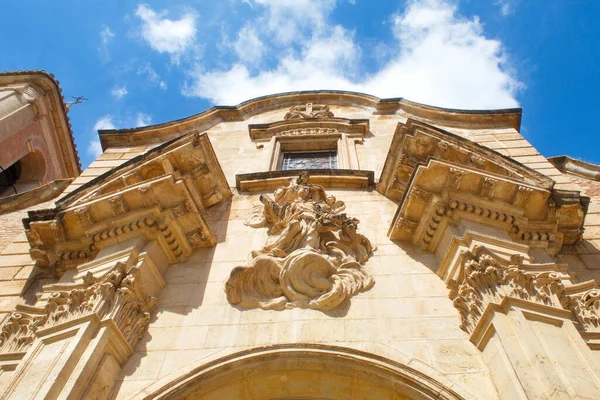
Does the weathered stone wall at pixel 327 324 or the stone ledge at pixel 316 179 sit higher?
the stone ledge at pixel 316 179

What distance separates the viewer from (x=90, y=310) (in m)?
5.90

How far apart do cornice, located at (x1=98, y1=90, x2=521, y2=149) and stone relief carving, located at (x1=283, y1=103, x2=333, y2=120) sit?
2.06 feet

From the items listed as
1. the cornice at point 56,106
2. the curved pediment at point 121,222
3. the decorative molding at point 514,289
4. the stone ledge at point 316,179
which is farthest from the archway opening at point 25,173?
the decorative molding at point 514,289

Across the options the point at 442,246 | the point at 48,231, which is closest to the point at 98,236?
the point at 48,231

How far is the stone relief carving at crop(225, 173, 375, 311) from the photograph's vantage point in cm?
665

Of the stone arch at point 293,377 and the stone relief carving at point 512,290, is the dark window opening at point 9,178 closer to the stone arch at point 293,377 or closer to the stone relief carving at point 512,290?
the stone arch at point 293,377

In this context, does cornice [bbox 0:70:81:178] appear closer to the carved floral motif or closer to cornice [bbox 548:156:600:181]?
cornice [bbox 548:156:600:181]

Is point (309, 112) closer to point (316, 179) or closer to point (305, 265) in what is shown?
point (316, 179)

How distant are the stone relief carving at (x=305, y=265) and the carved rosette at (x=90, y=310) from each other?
1278 millimetres

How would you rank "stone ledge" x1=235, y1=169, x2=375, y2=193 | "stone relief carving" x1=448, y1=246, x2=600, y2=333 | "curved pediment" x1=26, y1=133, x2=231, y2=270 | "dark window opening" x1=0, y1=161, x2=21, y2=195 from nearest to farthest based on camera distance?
"stone relief carving" x1=448, y1=246, x2=600, y2=333 < "curved pediment" x1=26, y1=133, x2=231, y2=270 < "stone ledge" x1=235, y1=169, x2=375, y2=193 < "dark window opening" x1=0, y1=161, x2=21, y2=195

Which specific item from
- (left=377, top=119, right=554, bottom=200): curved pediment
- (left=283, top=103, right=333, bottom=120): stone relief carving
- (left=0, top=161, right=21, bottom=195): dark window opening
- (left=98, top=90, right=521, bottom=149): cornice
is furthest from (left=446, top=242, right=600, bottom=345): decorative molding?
(left=0, top=161, right=21, bottom=195): dark window opening

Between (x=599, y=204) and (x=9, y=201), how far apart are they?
43.5ft

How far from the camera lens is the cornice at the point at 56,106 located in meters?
21.1

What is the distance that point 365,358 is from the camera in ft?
18.6
